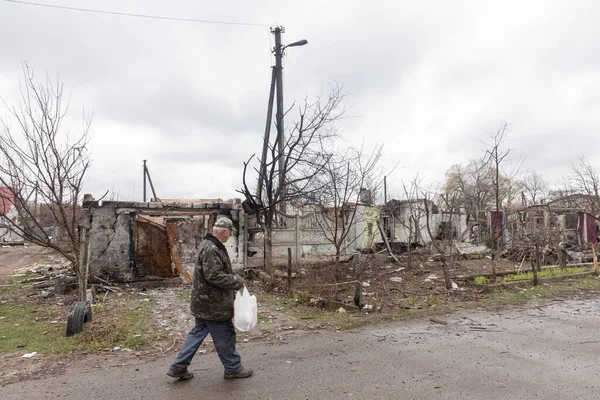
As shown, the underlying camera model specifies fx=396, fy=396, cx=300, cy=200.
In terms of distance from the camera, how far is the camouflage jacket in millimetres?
4000

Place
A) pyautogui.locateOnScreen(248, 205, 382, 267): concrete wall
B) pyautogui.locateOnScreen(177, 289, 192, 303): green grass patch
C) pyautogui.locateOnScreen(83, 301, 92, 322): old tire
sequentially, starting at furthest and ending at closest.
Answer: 1. pyautogui.locateOnScreen(248, 205, 382, 267): concrete wall
2. pyautogui.locateOnScreen(177, 289, 192, 303): green grass patch
3. pyautogui.locateOnScreen(83, 301, 92, 322): old tire

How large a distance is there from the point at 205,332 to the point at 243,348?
1271 mm

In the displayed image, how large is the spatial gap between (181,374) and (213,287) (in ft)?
3.06

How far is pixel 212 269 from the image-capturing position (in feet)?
13.1

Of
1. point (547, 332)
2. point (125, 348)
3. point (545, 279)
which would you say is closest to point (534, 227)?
point (545, 279)

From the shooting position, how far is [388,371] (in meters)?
4.28

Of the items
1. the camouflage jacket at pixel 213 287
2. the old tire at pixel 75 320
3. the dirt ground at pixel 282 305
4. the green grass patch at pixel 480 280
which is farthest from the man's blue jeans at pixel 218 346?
the green grass patch at pixel 480 280

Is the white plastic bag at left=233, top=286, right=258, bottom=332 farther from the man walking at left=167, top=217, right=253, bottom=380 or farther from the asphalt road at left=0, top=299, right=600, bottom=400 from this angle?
the asphalt road at left=0, top=299, right=600, bottom=400

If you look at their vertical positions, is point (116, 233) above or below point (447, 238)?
above

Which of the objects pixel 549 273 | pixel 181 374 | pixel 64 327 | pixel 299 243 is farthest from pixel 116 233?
pixel 549 273

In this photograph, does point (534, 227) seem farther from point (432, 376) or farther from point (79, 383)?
point (79, 383)

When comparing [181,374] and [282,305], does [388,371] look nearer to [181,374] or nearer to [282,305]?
[181,374]

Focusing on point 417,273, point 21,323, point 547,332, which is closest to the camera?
point 547,332

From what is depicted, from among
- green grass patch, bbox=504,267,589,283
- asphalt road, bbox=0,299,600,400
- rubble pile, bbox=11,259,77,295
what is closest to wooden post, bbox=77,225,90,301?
asphalt road, bbox=0,299,600,400
